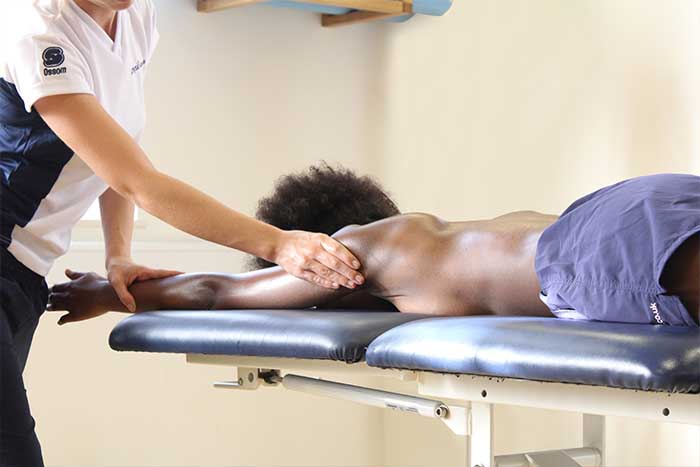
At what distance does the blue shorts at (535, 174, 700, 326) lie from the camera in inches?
55.6

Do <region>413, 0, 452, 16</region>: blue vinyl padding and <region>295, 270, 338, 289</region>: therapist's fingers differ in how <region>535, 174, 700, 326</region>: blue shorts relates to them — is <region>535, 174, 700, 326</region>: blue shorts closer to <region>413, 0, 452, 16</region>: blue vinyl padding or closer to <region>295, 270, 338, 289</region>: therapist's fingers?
<region>295, 270, 338, 289</region>: therapist's fingers

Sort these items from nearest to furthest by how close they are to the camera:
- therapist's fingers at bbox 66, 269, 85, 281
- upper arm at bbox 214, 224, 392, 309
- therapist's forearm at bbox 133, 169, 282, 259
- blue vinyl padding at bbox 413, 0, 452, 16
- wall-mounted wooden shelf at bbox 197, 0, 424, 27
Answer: therapist's forearm at bbox 133, 169, 282, 259, upper arm at bbox 214, 224, 392, 309, therapist's fingers at bbox 66, 269, 85, 281, wall-mounted wooden shelf at bbox 197, 0, 424, 27, blue vinyl padding at bbox 413, 0, 452, 16

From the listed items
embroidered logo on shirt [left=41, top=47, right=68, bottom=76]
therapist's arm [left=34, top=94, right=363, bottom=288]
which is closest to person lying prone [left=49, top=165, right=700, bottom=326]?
therapist's arm [left=34, top=94, right=363, bottom=288]

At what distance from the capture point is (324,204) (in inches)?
94.2

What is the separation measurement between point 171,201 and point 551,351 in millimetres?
786

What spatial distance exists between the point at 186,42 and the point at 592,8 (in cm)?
125

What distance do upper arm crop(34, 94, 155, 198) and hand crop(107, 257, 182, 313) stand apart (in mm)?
451

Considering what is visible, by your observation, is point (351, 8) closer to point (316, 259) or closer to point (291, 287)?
point (291, 287)

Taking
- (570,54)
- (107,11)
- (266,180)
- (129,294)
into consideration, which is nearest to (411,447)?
(266,180)

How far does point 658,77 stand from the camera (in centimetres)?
278

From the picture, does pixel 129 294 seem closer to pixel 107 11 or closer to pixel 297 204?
pixel 297 204

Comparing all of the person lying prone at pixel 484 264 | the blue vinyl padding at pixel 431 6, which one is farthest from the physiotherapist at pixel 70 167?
the blue vinyl padding at pixel 431 6

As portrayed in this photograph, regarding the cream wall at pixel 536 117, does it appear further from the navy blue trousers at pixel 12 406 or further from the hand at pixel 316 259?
the navy blue trousers at pixel 12 406

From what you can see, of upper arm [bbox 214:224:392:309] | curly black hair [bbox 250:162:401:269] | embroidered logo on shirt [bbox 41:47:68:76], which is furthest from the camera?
curly black hair [bbox 250:162:401:269]
